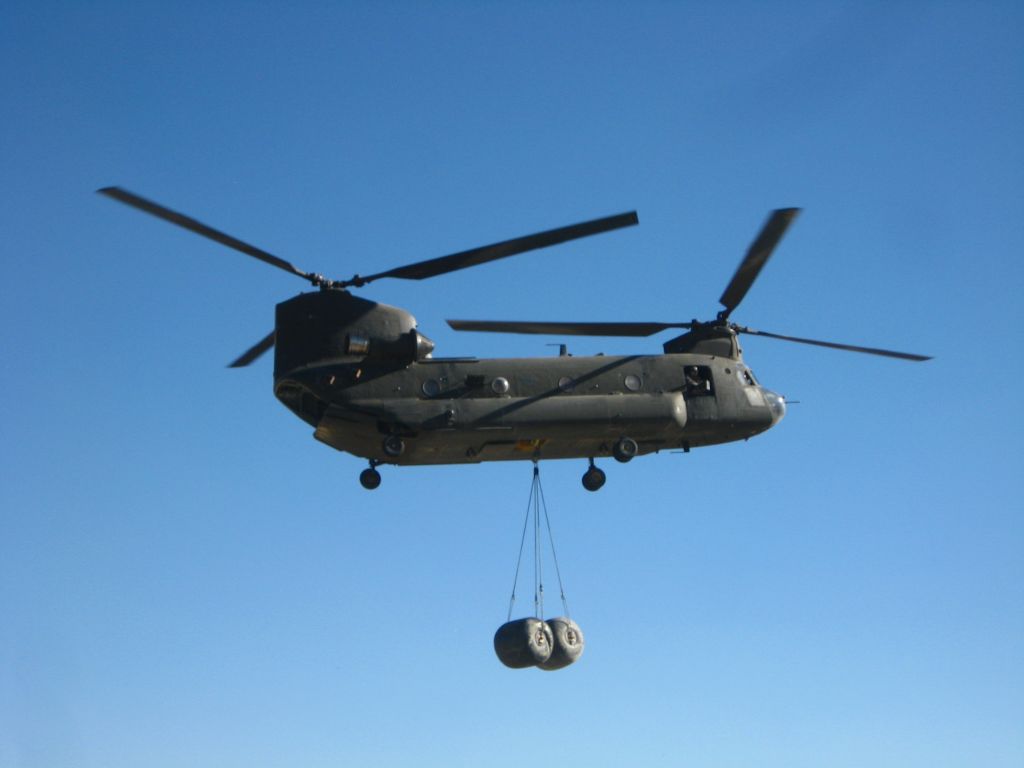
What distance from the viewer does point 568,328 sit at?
2991 cm

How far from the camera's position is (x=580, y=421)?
28.3 m

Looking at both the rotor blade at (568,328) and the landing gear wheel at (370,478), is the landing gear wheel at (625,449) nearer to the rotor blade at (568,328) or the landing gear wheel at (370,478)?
the rotor blade at (568,328)

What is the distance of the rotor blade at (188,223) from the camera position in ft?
84.3

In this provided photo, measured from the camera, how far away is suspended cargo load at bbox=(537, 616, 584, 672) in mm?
29094

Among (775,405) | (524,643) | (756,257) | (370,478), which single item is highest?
(756,257)

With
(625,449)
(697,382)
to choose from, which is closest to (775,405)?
(697,382)

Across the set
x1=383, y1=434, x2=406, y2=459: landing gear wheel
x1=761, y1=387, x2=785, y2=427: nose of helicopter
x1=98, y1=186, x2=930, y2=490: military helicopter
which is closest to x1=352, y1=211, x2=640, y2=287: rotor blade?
x1=98, y1=186, x2=930, y2=490: military helicopter

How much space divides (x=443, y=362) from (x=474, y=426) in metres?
1.52

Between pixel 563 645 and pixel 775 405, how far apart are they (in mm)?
6790

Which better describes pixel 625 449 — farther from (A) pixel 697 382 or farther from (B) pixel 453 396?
(B) pixel 453 396

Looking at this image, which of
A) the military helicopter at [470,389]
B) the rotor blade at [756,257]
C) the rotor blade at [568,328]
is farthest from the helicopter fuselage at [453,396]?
the rotor blade at [756,257]

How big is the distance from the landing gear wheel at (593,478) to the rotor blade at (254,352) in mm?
7115

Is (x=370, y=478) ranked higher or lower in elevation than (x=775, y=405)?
lower

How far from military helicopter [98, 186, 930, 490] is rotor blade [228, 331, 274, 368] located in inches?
3.7
